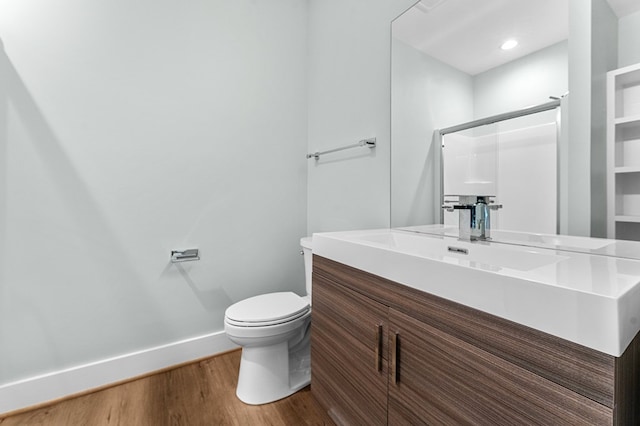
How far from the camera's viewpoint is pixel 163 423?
1286mm

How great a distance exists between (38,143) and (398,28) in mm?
1878

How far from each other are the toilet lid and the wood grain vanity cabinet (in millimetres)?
299

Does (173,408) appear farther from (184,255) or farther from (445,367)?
(445,367)

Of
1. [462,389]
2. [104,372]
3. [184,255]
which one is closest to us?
[462,389]

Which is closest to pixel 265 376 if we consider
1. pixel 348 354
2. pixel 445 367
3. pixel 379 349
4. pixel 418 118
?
pixel 348 354

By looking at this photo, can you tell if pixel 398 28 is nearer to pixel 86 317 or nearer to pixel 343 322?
pixel 343 322

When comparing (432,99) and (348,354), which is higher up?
(432,99)

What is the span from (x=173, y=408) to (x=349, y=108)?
1871 millimetres

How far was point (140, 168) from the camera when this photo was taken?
166cm

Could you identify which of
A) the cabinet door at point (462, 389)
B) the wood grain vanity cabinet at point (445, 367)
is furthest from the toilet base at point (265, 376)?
the cabinet door at point (462, 389)

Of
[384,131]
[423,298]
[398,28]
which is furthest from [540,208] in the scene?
[398,28]

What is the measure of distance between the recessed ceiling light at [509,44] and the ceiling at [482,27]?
14mm

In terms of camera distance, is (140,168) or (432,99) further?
(140,168)

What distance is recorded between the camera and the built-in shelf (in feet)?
2.66
